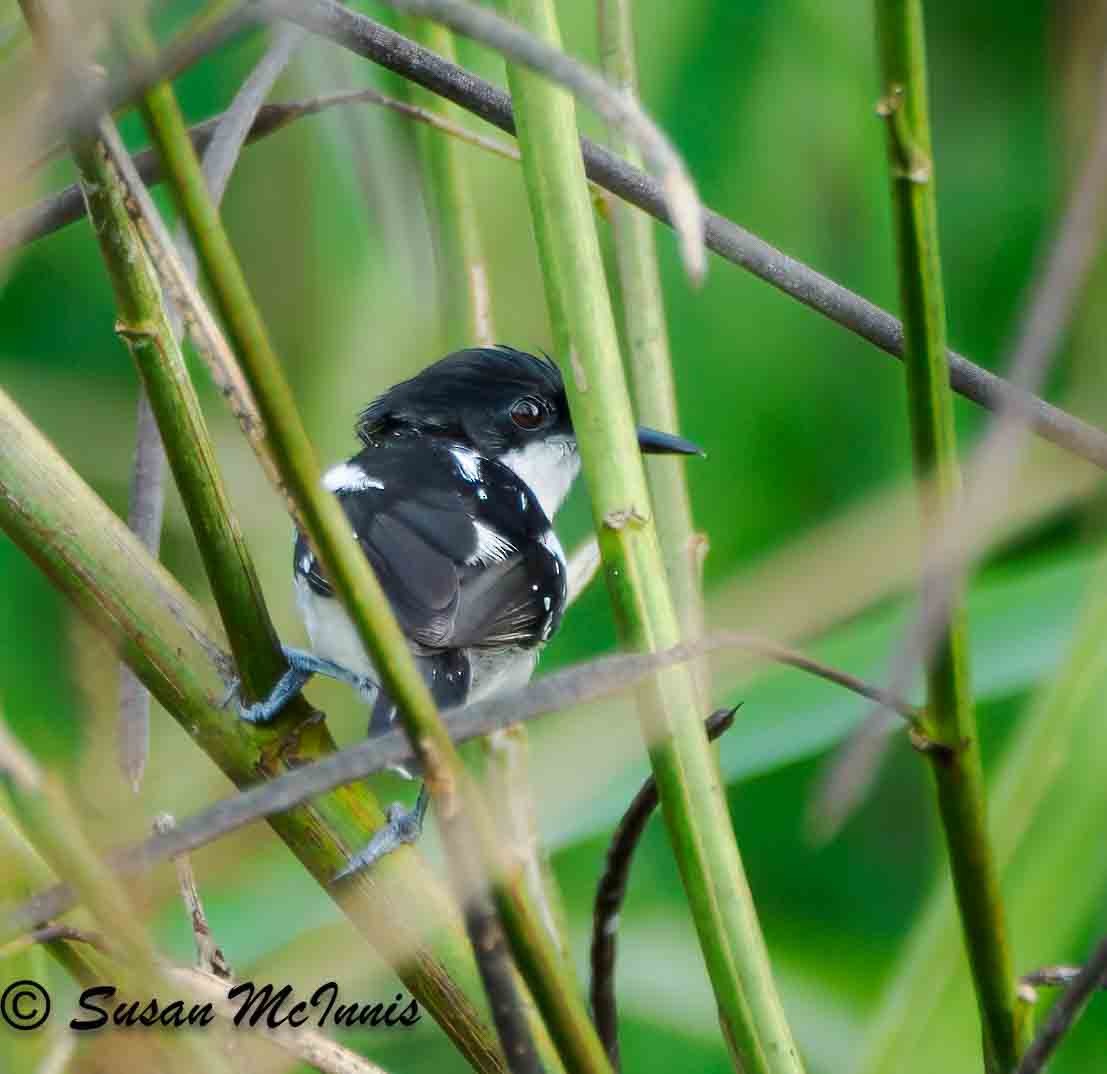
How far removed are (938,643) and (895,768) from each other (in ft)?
5.87

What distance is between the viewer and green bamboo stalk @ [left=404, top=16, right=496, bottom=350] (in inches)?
62.9

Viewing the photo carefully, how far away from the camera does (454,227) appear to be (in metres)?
1.63

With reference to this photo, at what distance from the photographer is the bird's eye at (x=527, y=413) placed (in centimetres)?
278

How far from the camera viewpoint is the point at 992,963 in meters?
0.98

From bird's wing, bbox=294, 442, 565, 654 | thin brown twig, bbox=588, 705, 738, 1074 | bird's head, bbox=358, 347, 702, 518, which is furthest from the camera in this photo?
bird's head, bbox=358, 347, 702, 518

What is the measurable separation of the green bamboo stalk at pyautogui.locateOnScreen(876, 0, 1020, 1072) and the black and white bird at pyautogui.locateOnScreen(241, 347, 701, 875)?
0.57m

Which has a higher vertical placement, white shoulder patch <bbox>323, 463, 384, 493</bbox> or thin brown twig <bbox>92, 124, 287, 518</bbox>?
white shoulder patch <bbox>323, 463, 384, 493</bbox>

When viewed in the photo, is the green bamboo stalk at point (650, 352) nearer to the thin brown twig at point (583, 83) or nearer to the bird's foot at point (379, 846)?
the bird's foot at point (379, 846)

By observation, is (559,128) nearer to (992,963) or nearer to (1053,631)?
(992,963)

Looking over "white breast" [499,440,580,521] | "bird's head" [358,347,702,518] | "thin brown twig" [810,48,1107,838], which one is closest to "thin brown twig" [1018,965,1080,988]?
"thin brown twig" [810,48,1107,838]

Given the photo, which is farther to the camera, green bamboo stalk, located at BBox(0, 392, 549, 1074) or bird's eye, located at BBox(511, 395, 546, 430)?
bird's eye, located at BBox(511, 395, 546, 430)

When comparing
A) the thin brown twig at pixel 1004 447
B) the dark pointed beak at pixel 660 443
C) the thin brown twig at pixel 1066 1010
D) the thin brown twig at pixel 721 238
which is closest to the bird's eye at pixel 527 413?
the dark pointed beak at pixel 660 443

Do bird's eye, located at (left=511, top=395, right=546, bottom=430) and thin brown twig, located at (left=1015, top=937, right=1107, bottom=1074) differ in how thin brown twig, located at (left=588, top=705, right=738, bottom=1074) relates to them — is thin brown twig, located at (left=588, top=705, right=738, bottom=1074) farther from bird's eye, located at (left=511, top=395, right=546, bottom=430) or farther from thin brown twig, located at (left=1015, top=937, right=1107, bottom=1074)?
bird's eye, located at (left=511, top=395, right=546, bottom=430)
